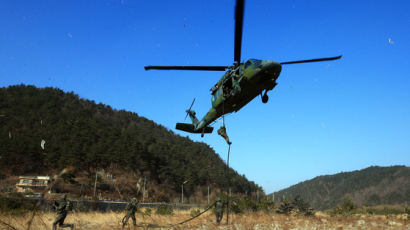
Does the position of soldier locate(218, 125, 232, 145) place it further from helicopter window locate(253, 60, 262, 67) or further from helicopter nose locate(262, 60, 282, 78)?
helicopter window locate(253, 60, 262, 67)

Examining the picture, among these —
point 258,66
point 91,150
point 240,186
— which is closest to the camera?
point 258,66

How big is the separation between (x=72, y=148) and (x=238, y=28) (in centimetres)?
7351

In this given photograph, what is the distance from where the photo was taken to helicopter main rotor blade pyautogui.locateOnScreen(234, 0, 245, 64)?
30.3ft

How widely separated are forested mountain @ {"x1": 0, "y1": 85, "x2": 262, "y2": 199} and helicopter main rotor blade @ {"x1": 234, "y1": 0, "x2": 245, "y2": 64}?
50862 mm

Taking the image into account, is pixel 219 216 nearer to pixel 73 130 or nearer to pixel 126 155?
pixel 126 155

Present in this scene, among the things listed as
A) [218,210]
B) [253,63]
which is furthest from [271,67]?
[218,210]

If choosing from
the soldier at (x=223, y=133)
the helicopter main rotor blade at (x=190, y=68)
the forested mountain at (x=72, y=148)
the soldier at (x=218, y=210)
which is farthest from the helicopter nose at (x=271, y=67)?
the forested mountain at (x=72, y=148)

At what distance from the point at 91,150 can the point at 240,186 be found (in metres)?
75.6

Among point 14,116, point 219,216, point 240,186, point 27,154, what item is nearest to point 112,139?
point 27,154

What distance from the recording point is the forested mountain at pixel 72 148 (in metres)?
71.3

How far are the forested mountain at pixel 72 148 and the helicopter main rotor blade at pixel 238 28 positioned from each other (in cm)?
5086

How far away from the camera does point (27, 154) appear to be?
7219 centimetres

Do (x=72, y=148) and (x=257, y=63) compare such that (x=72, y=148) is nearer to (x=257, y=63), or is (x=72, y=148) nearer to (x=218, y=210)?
(x=218, y=210)

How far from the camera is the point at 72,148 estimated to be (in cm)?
7256
